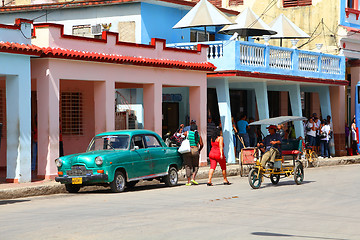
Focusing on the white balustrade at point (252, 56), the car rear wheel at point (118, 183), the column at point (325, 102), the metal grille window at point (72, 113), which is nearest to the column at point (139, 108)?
the metal grille window at point (72, 113)

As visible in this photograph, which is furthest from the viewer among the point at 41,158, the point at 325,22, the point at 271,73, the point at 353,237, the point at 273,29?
the point at 325,22

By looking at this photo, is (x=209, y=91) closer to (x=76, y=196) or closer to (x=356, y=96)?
(x=356, y=96)

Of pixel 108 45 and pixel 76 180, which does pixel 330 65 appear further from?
pixel 76 180

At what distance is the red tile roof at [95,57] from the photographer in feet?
65.0

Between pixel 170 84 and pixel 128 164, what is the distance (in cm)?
783

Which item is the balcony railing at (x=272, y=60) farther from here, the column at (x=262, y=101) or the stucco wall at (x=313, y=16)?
the stucco wall at (x=313, y=16)

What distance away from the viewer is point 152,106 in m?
25.0

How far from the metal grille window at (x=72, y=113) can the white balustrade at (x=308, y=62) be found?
10273 millimetres

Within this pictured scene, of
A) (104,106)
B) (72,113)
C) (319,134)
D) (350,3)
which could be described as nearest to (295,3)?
(350,3)

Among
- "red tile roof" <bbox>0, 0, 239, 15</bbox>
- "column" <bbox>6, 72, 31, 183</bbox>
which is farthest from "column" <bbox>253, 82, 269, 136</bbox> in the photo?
"column" <bbox>6, 72, 31, 183</bbox>

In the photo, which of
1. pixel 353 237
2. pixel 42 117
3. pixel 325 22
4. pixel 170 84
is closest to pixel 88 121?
pixel 170 84

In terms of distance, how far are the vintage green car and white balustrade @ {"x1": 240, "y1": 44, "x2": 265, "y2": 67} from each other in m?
8.65

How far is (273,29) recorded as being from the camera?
3319 centimetres

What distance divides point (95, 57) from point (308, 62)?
43.2 ft
